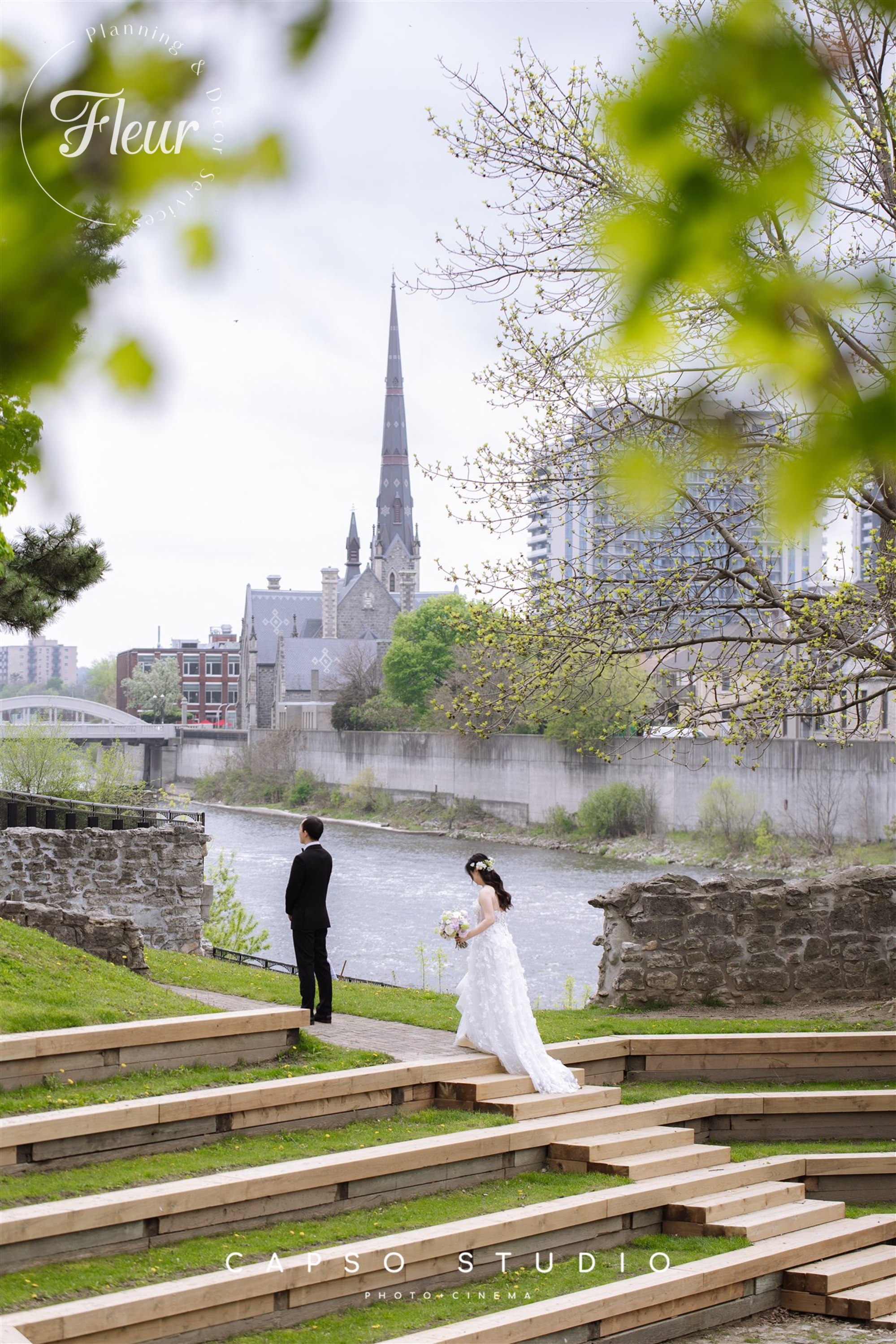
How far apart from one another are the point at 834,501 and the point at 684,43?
9.18 metres

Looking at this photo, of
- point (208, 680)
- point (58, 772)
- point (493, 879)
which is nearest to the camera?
point (493, 879)

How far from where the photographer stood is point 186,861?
17312mm

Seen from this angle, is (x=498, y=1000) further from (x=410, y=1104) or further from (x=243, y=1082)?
(x=243, y=1082)

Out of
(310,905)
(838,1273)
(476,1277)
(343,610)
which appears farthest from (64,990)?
(343,610)

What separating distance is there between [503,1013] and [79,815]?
41.3 ft

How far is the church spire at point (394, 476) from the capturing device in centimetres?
11881

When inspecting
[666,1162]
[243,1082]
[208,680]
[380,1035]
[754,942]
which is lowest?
[666,1162]

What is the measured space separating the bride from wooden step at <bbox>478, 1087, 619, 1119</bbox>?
92mm

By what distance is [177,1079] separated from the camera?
756cm

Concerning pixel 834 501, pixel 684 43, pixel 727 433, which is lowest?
pixel 727 433

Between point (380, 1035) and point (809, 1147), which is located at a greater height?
point (380, 1035)

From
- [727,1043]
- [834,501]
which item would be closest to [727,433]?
[727,1043]

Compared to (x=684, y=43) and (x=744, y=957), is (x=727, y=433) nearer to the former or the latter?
(x=684, y=43)

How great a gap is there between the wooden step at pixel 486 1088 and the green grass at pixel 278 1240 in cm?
73
